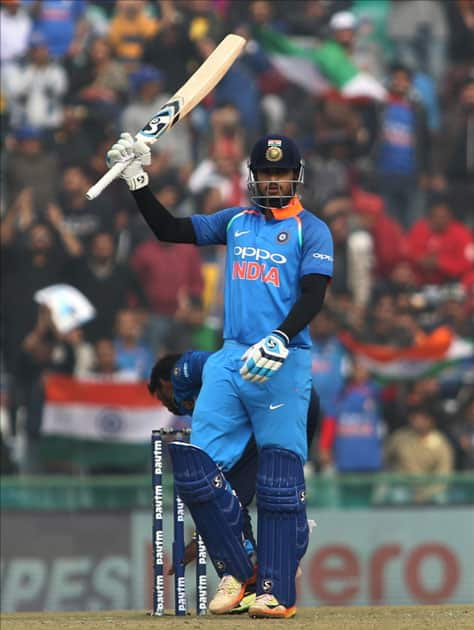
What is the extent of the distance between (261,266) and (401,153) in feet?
29.6

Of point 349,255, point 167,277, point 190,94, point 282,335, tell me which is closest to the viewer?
point 282,335

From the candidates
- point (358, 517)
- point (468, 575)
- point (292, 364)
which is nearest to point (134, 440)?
point (358, 517)

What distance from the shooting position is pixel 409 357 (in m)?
14.0

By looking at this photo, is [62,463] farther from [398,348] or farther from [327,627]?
[327,627]

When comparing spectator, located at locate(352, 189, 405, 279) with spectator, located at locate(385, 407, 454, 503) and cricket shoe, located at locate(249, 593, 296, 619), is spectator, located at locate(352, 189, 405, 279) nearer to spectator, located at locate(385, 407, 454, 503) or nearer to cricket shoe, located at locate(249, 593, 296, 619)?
spectator, located at locate(385, 407, 454, 503)

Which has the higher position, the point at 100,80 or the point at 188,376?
the point at 100,80

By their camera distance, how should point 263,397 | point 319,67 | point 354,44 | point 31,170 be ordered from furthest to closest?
point 354,44 → point 319,67 → point 31,170 → point 263,397

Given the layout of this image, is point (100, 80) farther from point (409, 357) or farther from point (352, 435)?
point (352, 435)

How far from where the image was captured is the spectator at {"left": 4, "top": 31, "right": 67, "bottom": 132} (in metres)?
14.8

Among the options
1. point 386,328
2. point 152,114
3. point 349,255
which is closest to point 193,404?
point 386,328

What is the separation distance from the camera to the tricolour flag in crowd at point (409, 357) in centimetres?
1392

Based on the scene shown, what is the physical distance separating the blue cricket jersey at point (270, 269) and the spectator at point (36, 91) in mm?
7931

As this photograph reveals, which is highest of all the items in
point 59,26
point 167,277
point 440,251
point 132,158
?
point 59,26

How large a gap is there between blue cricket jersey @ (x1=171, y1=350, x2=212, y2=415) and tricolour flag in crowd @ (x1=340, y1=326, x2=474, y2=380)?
20.1ft
